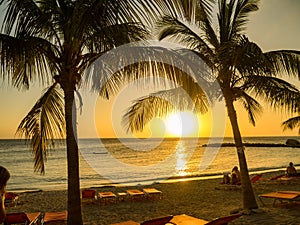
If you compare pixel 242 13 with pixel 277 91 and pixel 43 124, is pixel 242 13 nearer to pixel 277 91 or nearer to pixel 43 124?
pixel 277 91

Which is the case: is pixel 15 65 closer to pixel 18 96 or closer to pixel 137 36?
pixel 18 96

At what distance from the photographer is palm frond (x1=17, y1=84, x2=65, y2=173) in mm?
7336

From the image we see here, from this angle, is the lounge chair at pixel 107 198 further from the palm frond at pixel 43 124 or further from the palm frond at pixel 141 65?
the palm frond at pixel 141 65

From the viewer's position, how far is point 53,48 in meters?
6.12

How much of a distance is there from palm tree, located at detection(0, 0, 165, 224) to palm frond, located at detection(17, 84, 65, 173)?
81 cm

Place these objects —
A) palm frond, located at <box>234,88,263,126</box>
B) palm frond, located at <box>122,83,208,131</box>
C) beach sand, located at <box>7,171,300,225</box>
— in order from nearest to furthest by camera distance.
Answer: beach sand, located at <box>7,171,300,225</box>
palm frond, located at <box>122,83,208,131</box>
palm frond, located at <box>234,88,263,126</box>

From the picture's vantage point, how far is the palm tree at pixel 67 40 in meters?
4.78

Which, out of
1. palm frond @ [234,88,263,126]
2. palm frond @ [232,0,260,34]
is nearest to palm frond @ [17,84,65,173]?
palm frond @ [232,0,260,34]

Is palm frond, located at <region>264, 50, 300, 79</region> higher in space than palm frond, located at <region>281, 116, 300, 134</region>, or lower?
higher

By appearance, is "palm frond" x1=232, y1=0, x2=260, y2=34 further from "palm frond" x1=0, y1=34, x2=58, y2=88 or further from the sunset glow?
"palm frond" x1=0, y1=34, x2=58, y2=88

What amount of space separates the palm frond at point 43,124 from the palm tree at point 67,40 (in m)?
0.81

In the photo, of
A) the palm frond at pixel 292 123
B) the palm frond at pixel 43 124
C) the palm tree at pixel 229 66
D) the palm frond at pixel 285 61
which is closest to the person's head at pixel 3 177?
the palm frond at pixel 43 124

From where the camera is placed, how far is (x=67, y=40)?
211 inches

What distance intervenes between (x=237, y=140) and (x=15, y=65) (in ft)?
19.7
